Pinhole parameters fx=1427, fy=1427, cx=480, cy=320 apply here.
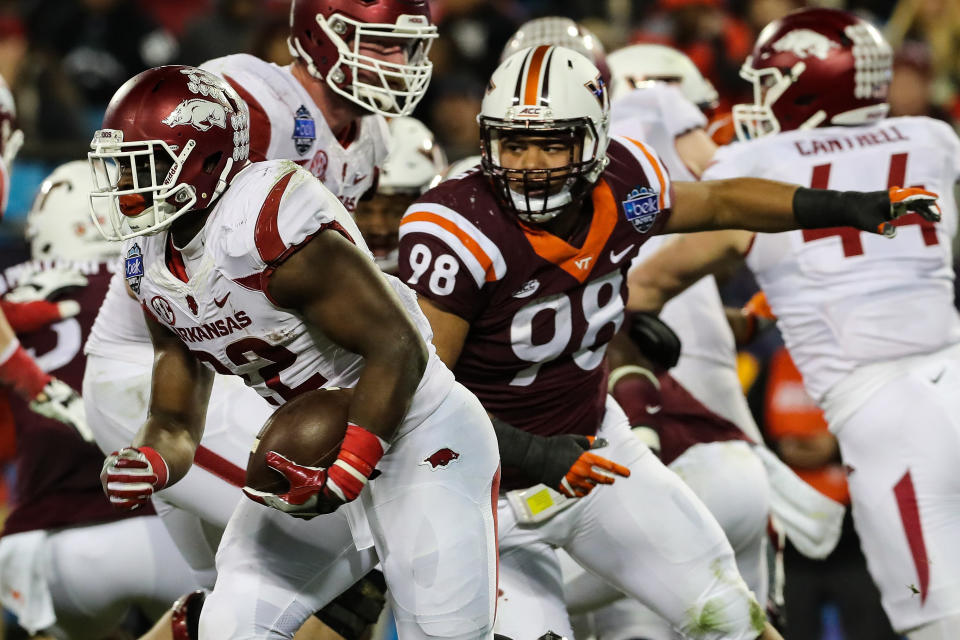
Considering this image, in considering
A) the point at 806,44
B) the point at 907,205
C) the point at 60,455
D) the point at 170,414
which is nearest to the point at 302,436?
the point at 170,414

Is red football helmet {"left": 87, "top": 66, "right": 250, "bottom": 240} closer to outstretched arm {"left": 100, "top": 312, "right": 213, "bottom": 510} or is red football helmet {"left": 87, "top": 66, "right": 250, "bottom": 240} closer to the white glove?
outstretched arm {"left": 100, "top": 312, "right": 213, "bottom": 510}

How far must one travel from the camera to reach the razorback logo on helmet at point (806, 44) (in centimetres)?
462

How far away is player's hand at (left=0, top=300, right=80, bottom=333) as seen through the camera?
4.86 m

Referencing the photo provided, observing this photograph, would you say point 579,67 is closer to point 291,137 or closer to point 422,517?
point 291,137

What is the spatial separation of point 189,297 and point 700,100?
3.34m

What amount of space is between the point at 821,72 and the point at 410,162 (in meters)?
1.46

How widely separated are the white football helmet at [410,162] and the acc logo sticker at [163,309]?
5.62 feet

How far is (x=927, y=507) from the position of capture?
4176mm

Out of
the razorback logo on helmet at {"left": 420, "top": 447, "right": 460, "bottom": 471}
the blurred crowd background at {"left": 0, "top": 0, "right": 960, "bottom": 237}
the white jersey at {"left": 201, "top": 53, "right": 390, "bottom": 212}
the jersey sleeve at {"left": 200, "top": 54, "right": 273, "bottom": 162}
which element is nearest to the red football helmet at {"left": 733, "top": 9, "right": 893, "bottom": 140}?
the white jersey at {"left": 201, "top": 53, "right": 390, "bottom": 212}

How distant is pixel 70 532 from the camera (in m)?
4.70

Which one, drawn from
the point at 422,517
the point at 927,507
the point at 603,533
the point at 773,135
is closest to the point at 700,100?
the point at 773,135

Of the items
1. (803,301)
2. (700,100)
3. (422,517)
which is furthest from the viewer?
(700,100)

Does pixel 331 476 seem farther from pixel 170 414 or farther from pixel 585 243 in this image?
pixel 585 243

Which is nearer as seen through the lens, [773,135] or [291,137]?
[291,137]
